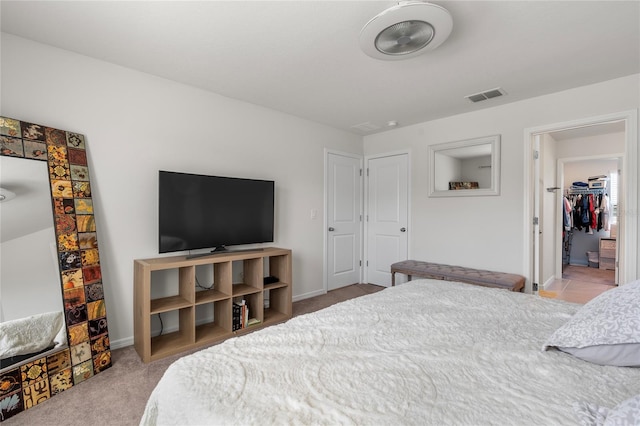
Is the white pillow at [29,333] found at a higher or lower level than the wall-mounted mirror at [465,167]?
lower

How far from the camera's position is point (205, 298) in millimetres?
2650

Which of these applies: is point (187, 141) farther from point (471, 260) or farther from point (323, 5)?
point (471, 260)

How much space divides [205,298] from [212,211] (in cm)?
79

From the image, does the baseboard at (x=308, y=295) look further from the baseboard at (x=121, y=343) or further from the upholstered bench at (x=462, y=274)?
the baseboard at (x=121, y=343)

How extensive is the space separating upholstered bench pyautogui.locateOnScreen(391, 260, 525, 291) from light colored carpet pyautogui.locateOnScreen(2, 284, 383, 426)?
261cm

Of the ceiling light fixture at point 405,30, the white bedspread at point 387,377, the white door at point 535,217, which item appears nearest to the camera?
the white bedspread at point 387,377

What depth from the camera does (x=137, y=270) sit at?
2.47 meters

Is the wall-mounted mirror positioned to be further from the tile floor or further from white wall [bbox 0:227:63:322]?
white wall [bbox 0:227:63:322]

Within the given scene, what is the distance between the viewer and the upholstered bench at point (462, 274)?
9.82ft

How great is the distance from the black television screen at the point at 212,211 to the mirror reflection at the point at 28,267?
2.38ft

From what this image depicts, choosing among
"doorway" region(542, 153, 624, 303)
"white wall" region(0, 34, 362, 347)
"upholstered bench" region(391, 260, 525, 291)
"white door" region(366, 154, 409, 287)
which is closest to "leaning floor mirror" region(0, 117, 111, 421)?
"white wall" region(0, 34, 362, 347)

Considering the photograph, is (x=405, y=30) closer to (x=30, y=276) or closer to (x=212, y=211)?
(x=212, y=211)

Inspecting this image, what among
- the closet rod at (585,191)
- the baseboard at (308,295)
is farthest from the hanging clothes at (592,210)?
the baseboard at (308,295)

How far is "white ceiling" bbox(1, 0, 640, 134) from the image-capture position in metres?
1.80
